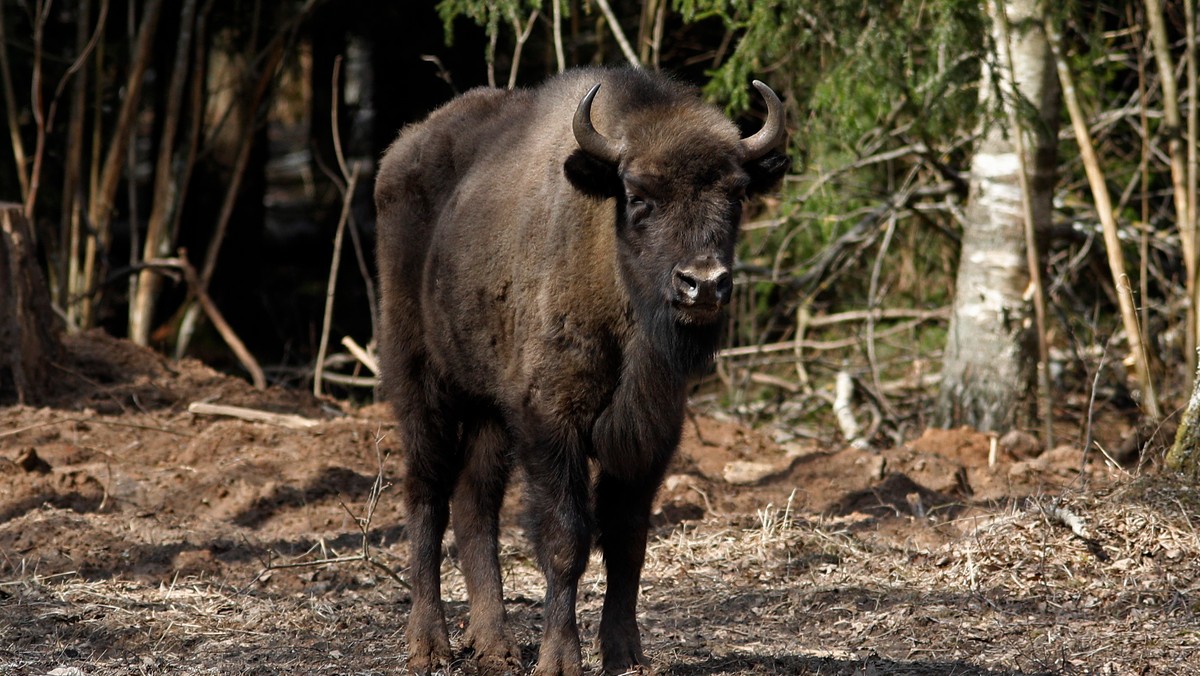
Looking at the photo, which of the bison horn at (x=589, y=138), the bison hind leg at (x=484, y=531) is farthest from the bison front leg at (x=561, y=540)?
the bison horn at (x=589, y=138)

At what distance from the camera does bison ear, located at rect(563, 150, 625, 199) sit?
5.23m

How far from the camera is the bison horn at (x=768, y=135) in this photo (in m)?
5.29

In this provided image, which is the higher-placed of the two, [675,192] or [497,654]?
[675,192]

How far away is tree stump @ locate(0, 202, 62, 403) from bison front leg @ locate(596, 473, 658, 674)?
5.41m

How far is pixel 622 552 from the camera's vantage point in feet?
18.1

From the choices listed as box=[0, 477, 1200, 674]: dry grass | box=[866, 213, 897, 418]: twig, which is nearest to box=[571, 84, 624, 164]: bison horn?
box=[0, 477, 1200, 674]: dry grass

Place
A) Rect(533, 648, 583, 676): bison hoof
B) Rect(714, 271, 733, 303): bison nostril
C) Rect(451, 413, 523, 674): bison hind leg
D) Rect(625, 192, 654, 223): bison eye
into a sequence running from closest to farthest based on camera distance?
Rect(714, 271, 733, 303): bison nostril
Rect(625, 192, 654, 223): bison eye
Rect(533, 648, 583, 676): bison hoof
Rect(451, 413, 523, 674): bison hind leg

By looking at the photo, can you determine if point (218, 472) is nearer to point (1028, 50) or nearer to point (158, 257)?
point (158, 257)

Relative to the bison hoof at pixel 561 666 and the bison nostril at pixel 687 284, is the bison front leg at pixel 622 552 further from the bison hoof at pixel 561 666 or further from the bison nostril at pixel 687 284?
the bison nostril at pixel 687 284

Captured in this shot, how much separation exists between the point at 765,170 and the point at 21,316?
5985mm

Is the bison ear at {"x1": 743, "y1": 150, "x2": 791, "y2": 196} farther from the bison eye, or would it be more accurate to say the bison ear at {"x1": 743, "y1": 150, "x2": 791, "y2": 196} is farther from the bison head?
the bison eye

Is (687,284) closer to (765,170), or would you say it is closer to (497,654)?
(765,170)

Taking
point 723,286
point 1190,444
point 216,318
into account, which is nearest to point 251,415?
point 216,318

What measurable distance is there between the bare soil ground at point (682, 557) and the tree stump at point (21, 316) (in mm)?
285
